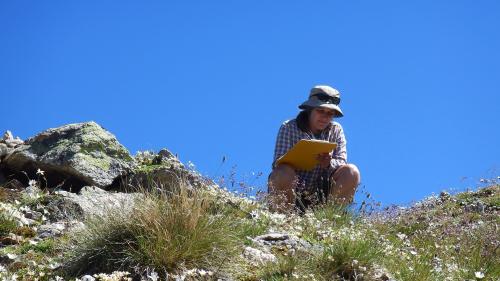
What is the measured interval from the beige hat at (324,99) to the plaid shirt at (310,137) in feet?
0.88

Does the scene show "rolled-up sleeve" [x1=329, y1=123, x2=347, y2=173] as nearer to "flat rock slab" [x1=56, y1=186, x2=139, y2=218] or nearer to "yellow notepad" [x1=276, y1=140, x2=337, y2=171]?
"yellow notepad" [x1=276, y1=140, x2=337, y2=171]

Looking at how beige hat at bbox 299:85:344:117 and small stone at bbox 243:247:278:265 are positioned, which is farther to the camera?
beige hat at bbox 299:85:344:117

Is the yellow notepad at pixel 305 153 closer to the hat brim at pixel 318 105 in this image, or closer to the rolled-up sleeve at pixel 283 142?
the rolled-up sleeve at pixel 283 142

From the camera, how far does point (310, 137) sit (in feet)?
30.2

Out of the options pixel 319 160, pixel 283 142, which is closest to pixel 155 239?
pixel 319 160

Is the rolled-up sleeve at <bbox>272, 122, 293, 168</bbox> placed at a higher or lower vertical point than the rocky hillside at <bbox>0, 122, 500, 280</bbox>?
higher

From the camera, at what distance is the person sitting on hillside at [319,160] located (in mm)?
8594

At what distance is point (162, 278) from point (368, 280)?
1.55 metres

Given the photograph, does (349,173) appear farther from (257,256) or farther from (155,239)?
(155,239)

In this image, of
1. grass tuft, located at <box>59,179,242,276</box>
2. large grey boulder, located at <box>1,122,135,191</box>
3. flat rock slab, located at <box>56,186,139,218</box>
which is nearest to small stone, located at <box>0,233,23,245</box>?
flat rock slab, located at <box>56,186,139,218</box>

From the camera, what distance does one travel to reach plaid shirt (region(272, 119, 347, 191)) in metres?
9.08

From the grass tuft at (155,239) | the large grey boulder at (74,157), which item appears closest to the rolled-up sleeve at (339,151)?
the large grey boulder at (74,157)

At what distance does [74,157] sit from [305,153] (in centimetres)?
281

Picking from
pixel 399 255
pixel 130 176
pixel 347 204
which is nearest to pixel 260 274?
pixel 399 255
